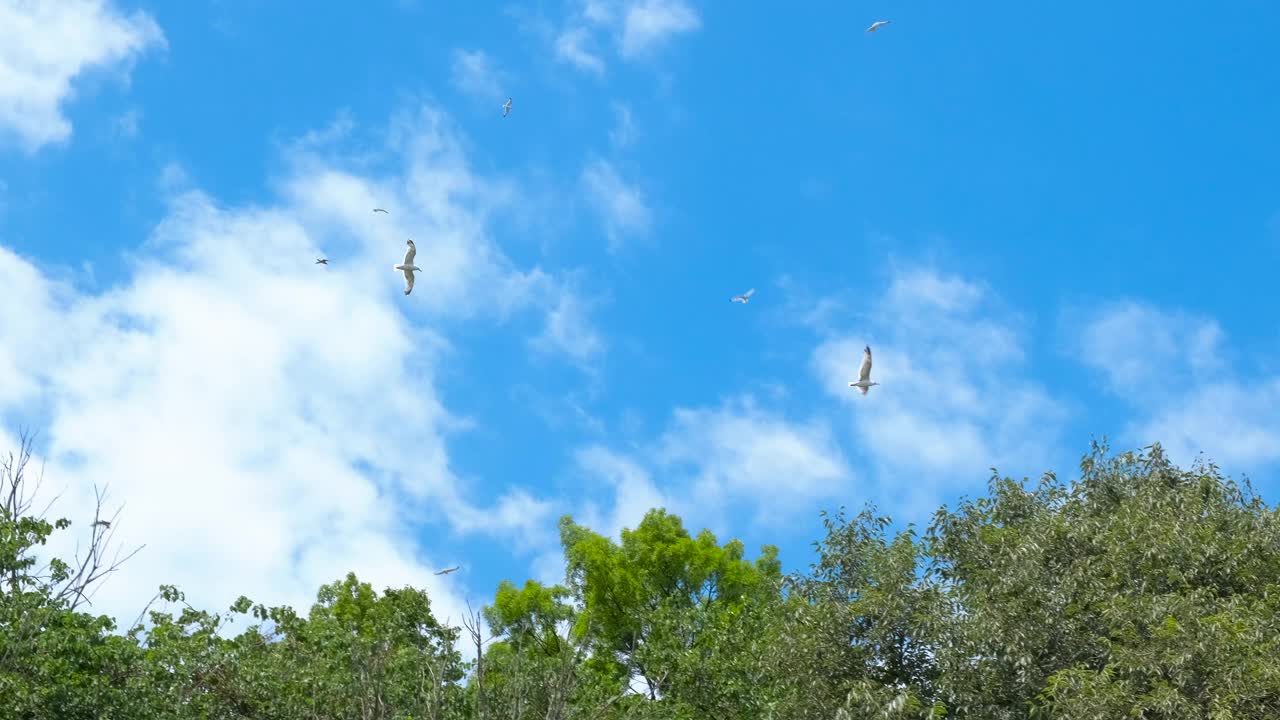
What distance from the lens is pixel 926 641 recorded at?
18.6 meters

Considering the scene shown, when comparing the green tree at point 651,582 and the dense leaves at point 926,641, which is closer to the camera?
the dense leaves at point 926,641

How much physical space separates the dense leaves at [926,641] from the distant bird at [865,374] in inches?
140

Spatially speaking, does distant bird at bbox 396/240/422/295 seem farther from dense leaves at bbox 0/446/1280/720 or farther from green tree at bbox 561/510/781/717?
green tree at bbox 561/510/781/717

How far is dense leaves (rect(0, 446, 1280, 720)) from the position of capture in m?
16.1

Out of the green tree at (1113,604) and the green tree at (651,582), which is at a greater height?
the green tree at (651,582)

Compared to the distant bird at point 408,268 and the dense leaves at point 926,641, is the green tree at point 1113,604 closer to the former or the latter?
the dense leaves at point 926,641

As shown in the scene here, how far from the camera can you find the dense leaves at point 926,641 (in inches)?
634

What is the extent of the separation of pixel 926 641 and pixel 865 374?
4260 millimetres

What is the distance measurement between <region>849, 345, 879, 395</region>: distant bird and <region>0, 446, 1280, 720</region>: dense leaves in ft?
11.7

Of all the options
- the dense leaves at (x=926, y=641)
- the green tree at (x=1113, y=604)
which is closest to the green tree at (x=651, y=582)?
the dense leaves at (x=926, y=641)

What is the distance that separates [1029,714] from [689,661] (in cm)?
946

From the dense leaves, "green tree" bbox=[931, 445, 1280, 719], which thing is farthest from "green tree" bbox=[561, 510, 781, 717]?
"green tree" bbox=[931, 445, 1280, 719]

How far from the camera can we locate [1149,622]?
17062mm

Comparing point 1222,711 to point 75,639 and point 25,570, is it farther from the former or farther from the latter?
point 25,570
